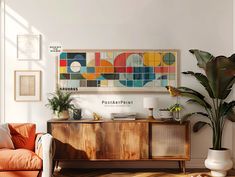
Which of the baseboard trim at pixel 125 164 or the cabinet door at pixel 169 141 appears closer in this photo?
the cabinet door at pixel 169 141

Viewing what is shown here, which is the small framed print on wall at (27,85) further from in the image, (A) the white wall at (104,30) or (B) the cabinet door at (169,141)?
(B) the cabinet door at (169,141)

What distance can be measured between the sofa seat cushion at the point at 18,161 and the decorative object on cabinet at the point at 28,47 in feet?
5.57

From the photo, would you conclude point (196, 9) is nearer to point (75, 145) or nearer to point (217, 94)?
point (217, 94)

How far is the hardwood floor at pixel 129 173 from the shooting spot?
4.41 meters

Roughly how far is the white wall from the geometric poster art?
11 centimetres

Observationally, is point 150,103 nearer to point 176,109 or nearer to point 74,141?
point 176,109

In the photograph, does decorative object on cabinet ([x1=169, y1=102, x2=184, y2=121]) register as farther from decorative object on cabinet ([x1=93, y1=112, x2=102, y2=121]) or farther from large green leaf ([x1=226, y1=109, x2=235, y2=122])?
decorative object on cabinet ([x1=93, y1=112, x2=102, y2=121])

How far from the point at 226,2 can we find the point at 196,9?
0.48 metres

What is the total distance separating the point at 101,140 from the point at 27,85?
57.0 inches

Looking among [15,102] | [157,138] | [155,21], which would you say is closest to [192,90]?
[157,138]

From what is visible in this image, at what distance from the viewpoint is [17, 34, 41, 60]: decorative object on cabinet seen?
480cm

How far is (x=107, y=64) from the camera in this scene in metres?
4.81

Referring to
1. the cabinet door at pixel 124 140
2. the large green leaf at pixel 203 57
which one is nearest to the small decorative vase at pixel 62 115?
the cabinet door at pixel 124 140

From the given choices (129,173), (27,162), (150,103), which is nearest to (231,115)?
(150,103)
